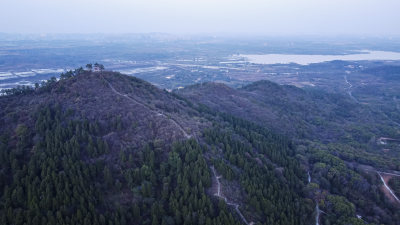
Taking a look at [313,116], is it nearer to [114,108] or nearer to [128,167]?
[114,108]

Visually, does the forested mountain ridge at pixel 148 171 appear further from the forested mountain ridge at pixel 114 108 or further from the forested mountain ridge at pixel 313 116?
the forested mountain ridge at pixel 313 116

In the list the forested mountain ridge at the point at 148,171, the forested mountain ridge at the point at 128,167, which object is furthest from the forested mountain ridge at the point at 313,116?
the forested mountain ridge at the point at 128,167

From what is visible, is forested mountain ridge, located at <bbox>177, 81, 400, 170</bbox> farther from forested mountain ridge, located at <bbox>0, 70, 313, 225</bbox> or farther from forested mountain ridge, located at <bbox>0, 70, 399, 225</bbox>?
forested mountain ridge, located at <bbox>0, 70, 313, 225</bbox>

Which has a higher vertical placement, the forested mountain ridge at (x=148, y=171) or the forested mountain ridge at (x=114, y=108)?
the forested mountain ridge at (x=114, y=108)

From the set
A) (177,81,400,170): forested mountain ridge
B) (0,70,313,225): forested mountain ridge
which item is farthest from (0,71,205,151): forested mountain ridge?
(177,81,400,170): forested mountain ridge

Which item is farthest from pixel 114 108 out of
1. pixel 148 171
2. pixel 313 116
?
pixel 313 116

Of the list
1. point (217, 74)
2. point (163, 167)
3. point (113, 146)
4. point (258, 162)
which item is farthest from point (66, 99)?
point (217, 74)

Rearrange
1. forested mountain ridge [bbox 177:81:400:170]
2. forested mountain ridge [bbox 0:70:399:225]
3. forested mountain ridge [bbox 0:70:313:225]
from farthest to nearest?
1. forested mountain ridge [bbox 177:81:400:170]
2. forested mountain ridge [bbox 0:70:399:225]
3. forested mountain ridge [bbox 0:70:313:225]

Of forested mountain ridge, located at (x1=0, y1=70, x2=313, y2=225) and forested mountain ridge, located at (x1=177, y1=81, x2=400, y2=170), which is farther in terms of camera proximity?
forested mountain ridge, located at (x1=177, y1=81, x2=400, y2=170)
